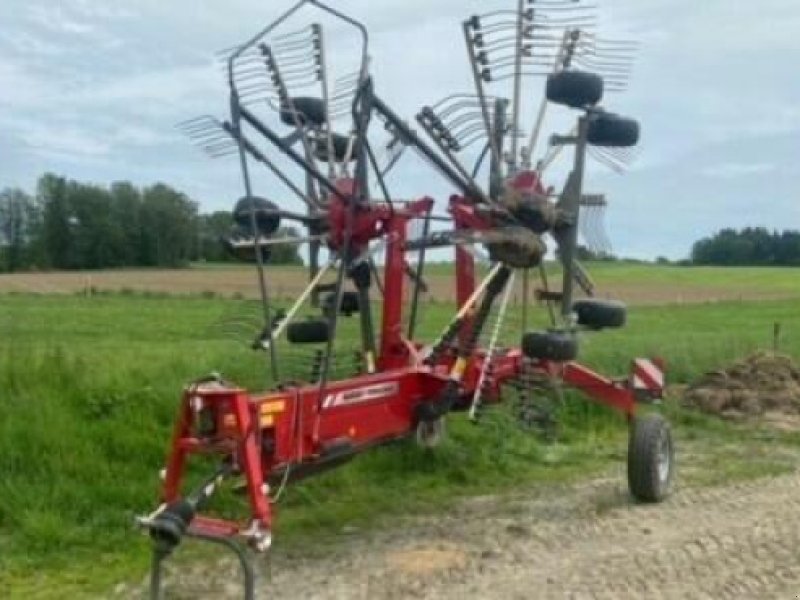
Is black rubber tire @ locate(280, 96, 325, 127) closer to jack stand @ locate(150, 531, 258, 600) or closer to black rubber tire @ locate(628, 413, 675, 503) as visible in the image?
black rubber tire @ locate(628, 413, 675, 503)

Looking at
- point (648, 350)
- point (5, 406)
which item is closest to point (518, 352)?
point (5, 406)

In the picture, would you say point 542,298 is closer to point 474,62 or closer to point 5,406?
point 474,62

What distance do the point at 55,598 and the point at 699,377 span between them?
9325mm

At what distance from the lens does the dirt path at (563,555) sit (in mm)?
6586

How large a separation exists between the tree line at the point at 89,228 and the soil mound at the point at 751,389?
2201cm

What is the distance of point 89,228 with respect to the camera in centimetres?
6272

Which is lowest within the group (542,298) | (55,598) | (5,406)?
(55,598)

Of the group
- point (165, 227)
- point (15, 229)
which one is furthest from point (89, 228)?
point (165, 227)

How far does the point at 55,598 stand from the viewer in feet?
21.6

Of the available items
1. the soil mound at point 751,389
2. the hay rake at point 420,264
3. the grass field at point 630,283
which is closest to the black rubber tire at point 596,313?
the hay rake at point 420,264

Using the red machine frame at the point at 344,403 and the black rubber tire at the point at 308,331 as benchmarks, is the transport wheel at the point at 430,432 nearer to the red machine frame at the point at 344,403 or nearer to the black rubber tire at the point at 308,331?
the red machine frame at the point at 344,403

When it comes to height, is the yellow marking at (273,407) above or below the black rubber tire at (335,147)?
below

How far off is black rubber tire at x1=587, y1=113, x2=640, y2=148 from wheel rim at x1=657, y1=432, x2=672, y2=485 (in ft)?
6.92

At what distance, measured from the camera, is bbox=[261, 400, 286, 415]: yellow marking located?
6098 millimetres
